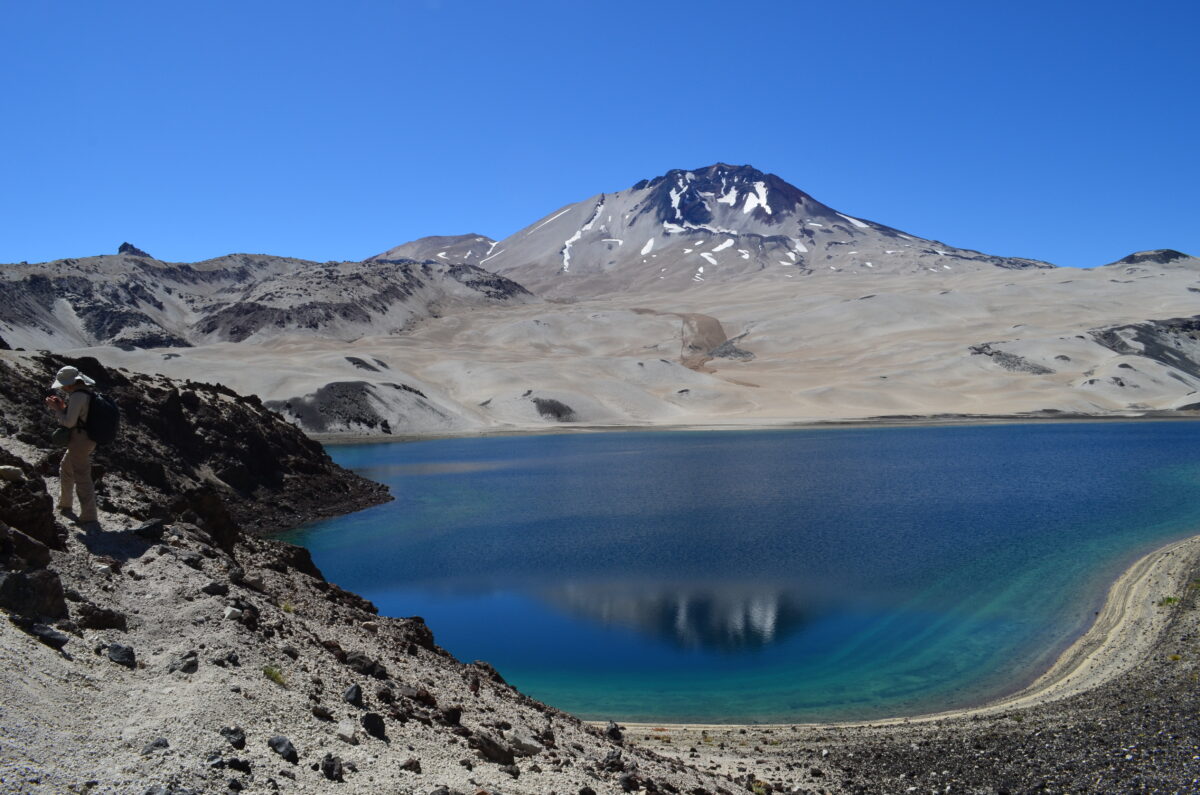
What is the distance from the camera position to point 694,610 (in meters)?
22.0

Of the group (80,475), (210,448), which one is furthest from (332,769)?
(210,448)

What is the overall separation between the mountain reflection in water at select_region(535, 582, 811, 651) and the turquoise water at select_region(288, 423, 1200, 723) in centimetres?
9

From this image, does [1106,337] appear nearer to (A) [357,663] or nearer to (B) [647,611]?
(B) [647,611]

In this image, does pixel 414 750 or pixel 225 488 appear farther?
pixel 225 488

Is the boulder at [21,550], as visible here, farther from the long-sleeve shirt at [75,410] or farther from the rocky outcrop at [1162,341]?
the rocky outcrop at [1162,341]

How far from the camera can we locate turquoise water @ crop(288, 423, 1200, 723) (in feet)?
57.9

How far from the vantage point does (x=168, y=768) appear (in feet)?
18.8

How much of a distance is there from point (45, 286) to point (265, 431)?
134 m

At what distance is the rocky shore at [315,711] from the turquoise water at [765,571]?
89.6 inches

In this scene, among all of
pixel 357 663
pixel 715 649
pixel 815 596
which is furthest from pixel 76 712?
pixel 815 596

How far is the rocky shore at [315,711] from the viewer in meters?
6.07

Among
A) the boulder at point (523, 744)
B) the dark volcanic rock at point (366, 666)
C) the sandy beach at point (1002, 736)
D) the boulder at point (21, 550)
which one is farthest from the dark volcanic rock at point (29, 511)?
the sandy beach at point (1002, 736)

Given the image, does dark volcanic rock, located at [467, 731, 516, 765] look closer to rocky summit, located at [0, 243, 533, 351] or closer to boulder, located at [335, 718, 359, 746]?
boulder, located at [335, 718, 359, 746]

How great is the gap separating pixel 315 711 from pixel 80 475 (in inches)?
161
